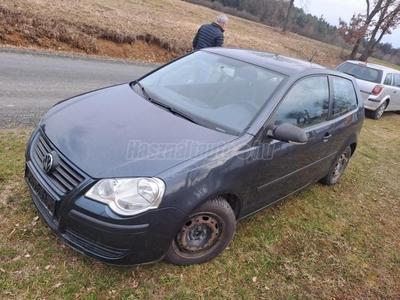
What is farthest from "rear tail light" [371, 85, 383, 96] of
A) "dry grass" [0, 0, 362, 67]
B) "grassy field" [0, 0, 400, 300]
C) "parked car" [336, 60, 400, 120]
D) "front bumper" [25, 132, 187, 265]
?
"front bumper" [25, 132, 187, 265]

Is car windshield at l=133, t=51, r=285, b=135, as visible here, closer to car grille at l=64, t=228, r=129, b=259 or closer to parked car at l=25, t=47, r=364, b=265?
parked car at l=25, t=47, r=364, b=265

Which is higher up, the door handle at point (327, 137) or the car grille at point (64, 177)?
the door handle at point (327, 137)

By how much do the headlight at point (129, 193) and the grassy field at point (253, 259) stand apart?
685mm

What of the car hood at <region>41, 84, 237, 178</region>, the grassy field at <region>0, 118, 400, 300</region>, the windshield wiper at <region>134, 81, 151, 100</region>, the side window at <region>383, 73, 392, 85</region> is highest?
the side window at <region>383, 73, 392, 85</region>

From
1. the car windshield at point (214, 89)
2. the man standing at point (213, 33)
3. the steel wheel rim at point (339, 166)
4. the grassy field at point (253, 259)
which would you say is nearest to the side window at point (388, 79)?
the man standing at point (213, 33)

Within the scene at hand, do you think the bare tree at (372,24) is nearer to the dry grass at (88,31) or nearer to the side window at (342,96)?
the dry grass at (88,31)

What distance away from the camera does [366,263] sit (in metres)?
3.33

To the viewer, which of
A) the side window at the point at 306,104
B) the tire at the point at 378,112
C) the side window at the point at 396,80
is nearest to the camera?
the side window at the point at 306,104

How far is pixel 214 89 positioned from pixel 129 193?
4.80 ft

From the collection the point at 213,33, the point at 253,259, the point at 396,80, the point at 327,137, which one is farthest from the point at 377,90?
the point at 253,259

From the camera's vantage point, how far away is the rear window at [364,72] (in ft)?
32.7

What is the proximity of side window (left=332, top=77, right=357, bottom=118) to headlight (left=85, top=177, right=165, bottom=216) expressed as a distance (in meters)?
2.54

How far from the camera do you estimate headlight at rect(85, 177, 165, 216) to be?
7.02 ft

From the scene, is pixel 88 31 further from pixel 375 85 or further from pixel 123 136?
pixel 123 136
